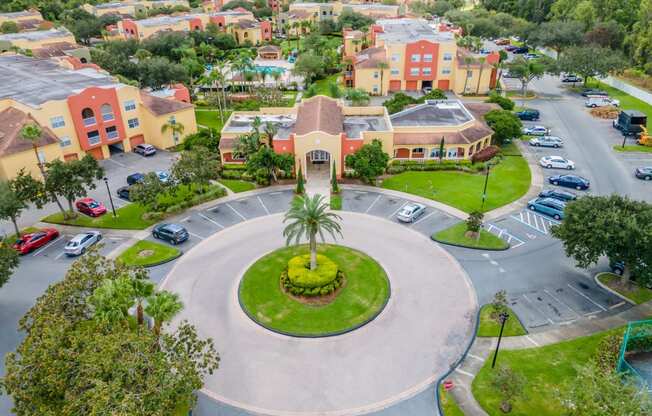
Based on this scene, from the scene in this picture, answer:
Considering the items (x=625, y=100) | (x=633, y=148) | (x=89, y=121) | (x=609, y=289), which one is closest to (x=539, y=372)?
(x=609, y=289)

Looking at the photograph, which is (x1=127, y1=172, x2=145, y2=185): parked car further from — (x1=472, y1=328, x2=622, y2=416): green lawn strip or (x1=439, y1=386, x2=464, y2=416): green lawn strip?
(x1=472, y1=328, x2=622, y2=416): green lawn strip

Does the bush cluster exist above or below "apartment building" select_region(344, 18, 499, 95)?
below

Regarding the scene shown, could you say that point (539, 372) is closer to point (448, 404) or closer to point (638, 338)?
point (448, 404)

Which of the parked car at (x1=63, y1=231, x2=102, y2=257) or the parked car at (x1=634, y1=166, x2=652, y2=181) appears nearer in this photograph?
the parked car at (x1=63, y1=231, x2=102, y2=257)

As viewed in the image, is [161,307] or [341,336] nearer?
[161,307]

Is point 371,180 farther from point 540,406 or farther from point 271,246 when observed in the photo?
point 540,406

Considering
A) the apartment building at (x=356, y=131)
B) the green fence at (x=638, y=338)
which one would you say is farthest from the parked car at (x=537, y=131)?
the green fence at (x=638, y=338)

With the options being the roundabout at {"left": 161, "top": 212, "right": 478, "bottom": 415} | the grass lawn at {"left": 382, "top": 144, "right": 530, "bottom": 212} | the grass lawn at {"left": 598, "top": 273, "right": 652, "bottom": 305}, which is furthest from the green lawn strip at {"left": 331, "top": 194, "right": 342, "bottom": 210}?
the grass lawn at {"left": 598, "top": 273, "right": 652, "bottom": 305}
